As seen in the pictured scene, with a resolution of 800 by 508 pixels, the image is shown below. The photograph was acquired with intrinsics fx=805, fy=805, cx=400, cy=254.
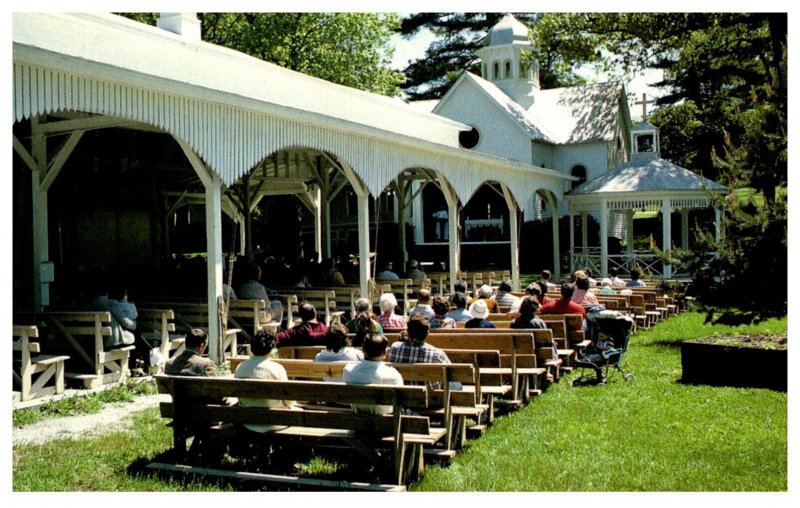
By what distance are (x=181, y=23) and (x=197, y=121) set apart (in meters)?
9.55

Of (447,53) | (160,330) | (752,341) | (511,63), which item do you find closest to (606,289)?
(752,341)

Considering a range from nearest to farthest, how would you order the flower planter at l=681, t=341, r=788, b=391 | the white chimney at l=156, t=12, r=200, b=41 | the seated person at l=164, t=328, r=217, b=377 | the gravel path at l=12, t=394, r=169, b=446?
1. the seated person at l=164, t=328, r=217, b=377
2. the gravel path at l=12, t=394, r=169, b=446
3. the flower planter at l=681, t=341, r=788, b=391
4. the white chimney at l=156, t=12, r=200, b=41

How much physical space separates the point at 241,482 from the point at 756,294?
722 cm

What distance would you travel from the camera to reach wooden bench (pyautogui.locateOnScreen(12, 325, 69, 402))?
9078 millimetres

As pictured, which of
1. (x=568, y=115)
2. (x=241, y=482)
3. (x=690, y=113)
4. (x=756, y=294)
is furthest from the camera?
(x=690, y=113)

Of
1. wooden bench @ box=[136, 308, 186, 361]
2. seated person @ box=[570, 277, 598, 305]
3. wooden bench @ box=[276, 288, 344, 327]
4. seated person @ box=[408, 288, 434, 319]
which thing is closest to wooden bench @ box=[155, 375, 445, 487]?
seated person @ box=[408, 288, 434, 319]

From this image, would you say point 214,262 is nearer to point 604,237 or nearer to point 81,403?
point 81,403

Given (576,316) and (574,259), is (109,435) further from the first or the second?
(574,259)

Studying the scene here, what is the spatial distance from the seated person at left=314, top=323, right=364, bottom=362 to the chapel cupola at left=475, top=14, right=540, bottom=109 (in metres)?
34.1

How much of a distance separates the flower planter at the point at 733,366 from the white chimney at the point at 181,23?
14.4 meters

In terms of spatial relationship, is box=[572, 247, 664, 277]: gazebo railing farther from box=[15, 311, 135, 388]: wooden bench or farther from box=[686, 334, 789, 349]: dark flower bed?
box=[15, 311, 135, 388]: wooden bench

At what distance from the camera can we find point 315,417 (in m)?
6.44

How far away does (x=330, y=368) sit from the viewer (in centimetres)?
728

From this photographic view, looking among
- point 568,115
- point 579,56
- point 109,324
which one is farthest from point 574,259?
point 109,324
